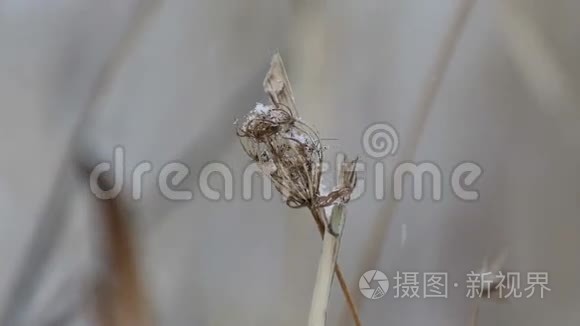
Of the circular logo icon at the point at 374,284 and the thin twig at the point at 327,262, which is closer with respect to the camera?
the thin twig at the point at 327,262

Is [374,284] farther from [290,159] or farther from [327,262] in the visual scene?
[290,159]

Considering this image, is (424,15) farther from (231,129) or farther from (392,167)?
(231,129)

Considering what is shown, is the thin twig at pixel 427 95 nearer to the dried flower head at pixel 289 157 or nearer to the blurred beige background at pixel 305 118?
the blurred beige background at pixel 305 118

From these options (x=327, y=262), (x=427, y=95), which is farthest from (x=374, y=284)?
(x=427, y=95)

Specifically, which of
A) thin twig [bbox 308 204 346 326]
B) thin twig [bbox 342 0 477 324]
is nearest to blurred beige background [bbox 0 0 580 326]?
thin twig [bbox 342 0 477 324]

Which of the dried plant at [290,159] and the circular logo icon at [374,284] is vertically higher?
the dried plant at [290,159]

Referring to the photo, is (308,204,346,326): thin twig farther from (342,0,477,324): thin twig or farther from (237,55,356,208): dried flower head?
(342,0,477,324): thin twig

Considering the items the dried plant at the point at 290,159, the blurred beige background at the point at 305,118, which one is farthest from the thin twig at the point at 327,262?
the blurred beige background at the point at 305,118
